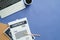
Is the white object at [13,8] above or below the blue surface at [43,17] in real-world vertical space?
above

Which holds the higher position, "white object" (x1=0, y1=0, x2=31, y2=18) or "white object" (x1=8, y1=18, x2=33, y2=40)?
"white object" (x1=0, y1=0, x2=31, y2=18)

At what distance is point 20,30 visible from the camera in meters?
1.15

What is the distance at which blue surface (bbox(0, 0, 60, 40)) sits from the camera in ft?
3.87

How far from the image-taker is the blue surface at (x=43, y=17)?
1.18m

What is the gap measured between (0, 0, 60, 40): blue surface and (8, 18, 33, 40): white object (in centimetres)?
4

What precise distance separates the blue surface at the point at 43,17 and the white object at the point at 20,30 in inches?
1.5

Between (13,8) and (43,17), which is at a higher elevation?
(13,8)

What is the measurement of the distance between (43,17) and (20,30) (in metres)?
0.19

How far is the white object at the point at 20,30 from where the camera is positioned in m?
1.14

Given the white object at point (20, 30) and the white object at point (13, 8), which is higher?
the white object at point (13, 8)

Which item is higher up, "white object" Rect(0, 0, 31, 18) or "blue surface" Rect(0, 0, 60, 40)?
"white object" Rect(0, 0, 31, 18)

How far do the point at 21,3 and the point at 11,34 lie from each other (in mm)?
224

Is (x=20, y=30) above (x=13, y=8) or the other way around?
the other way around

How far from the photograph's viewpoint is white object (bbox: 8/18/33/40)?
1145 mm
